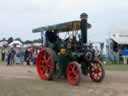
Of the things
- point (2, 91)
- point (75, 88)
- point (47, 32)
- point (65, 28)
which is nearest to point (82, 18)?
point (65, 28)

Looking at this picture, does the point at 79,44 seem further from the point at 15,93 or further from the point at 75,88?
the point at 15,93

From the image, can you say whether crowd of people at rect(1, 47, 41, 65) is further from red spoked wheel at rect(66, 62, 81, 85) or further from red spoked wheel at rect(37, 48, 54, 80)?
red spoked wheel at rect(66, 62, 81, 85)

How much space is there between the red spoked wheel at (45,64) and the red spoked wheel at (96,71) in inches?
60.0

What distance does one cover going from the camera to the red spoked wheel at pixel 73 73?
14447 millimetres

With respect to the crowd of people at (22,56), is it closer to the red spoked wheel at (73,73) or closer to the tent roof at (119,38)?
the tent roof at (119,38)

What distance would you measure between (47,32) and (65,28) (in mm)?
1307

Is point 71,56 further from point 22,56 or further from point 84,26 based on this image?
point 22,56

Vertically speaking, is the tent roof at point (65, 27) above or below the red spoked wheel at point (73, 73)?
above

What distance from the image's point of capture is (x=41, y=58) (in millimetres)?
17125

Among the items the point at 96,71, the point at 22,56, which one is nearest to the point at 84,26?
the point at 96,71

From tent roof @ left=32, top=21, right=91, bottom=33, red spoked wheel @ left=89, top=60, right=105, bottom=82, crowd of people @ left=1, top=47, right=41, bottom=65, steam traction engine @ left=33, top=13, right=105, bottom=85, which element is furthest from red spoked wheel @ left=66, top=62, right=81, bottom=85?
crowd of people @ left=1, top=47, right=41, bottom=65

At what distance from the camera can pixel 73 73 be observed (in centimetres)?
1481

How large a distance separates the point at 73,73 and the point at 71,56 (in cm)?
76

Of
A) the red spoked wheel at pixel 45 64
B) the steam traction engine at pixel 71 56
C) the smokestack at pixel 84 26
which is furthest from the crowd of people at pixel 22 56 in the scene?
the smokestack at pixel 84 26
